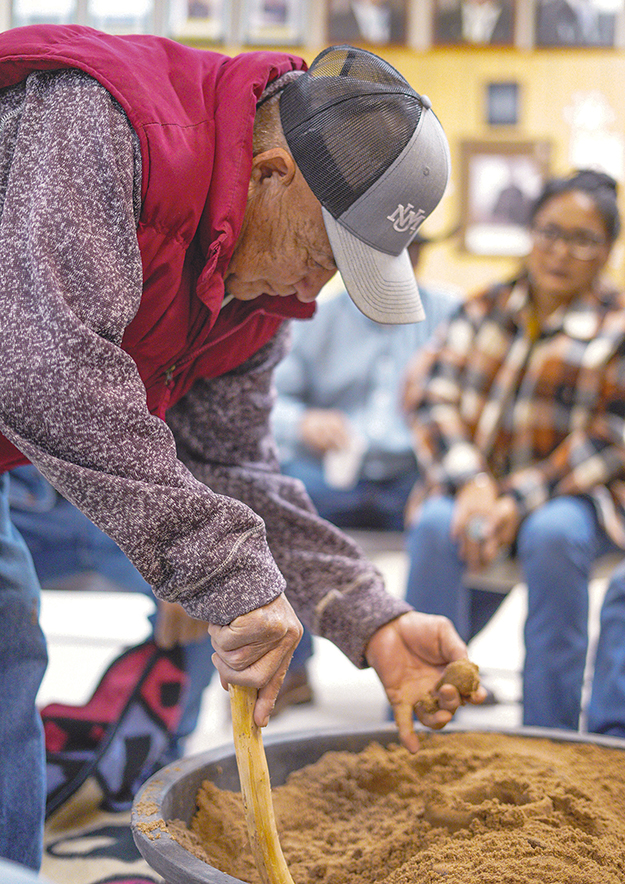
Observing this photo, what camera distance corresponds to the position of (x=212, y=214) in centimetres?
87

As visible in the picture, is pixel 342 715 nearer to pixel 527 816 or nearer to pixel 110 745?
pixel 110 745

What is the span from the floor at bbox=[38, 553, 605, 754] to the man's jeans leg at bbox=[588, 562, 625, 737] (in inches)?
7.9

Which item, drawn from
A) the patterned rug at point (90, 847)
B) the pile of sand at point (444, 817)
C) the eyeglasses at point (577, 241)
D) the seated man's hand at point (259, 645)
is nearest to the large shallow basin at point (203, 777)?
the pile of sand at point (444, 817)

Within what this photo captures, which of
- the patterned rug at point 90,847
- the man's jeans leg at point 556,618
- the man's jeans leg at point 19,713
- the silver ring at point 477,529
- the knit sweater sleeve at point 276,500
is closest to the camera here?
the man's jeans leg at point 19,713

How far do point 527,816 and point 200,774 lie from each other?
362mm

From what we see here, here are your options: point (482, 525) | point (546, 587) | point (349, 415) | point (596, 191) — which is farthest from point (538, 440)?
point (349, 415)

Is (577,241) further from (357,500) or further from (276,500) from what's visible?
(276,500)

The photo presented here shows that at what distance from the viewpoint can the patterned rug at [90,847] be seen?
131 cm

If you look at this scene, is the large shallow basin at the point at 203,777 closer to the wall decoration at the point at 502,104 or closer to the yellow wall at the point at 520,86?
the yellow wall at the point at 520,86

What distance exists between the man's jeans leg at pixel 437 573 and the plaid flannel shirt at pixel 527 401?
0.49 ft

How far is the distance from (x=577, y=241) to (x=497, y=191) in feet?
8.38

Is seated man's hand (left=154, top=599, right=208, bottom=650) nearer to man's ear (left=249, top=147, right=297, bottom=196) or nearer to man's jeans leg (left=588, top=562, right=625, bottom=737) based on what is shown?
man's jeans leg (left=588, top=562, right=625, bottom=737)

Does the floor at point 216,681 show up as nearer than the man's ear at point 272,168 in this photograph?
No

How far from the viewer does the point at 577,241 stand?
1989 mm
